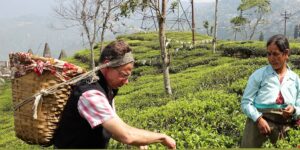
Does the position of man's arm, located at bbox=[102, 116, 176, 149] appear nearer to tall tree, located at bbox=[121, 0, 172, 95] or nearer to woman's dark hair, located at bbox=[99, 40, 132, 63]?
woman's dark hair, located at bbox=[99, 40, 132, 63]

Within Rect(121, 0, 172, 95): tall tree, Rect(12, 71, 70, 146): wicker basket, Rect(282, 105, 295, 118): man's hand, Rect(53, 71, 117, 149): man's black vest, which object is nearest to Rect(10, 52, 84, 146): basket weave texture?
Rect(12, 71, 70, 146): wicker basket

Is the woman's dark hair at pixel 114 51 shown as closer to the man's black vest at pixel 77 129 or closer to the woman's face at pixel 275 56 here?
the man's black vest at pixel 77 129

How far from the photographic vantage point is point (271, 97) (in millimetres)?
4531

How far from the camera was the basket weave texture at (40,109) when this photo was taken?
330 centimetres

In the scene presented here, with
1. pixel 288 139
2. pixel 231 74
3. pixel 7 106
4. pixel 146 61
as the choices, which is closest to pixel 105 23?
pixel 146 61

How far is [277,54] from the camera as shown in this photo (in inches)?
173

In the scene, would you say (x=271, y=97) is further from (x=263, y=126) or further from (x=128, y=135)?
(x=128, y=135)

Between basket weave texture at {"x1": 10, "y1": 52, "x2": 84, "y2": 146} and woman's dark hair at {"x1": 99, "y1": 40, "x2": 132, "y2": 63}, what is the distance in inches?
15.4

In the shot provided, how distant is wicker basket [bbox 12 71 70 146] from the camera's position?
10.8ft

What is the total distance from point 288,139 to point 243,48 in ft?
67.2

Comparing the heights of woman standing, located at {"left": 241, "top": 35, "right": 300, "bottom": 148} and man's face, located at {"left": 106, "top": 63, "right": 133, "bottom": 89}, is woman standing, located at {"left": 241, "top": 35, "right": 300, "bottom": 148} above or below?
below

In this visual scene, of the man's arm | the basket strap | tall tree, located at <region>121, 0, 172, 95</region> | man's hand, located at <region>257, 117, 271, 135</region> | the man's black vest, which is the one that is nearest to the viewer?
the man's arm

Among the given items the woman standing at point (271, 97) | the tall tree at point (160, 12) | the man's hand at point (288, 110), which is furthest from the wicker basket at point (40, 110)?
the tall tree at point (160, 12)

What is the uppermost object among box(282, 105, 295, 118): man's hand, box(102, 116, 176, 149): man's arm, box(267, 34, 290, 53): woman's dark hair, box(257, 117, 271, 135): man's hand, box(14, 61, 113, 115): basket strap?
box(267, 34, 290, 53): woman's dark hair
